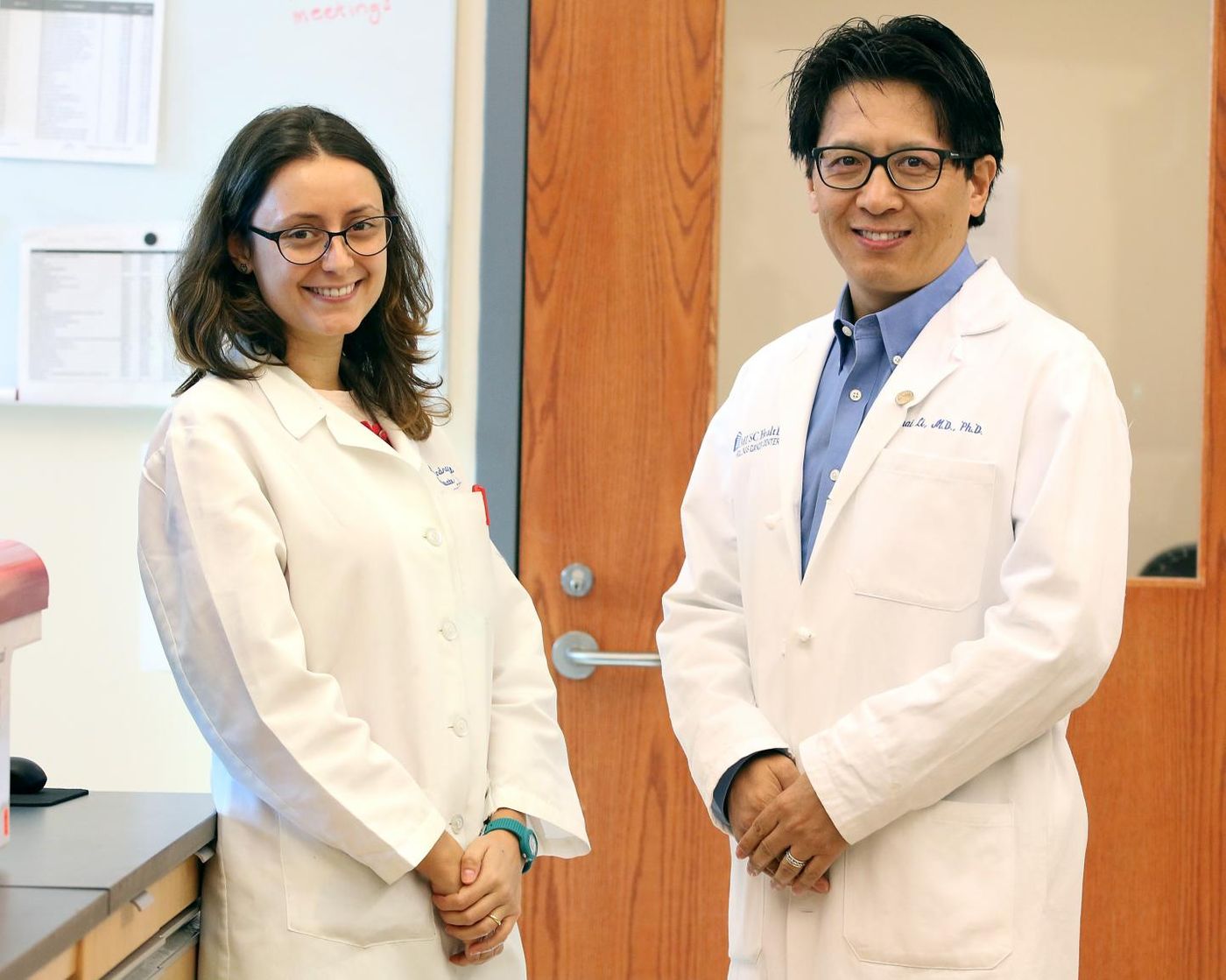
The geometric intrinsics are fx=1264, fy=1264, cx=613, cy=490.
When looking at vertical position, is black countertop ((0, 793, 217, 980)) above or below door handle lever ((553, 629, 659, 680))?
below

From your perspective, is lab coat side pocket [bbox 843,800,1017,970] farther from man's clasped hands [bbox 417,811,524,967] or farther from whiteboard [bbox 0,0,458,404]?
whiteboard [bbox 0,0,458,404]

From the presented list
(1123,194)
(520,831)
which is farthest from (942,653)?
(1123,194)

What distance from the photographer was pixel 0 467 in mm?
2061

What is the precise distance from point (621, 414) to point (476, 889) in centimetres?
94

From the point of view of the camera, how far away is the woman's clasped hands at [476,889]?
1.22m

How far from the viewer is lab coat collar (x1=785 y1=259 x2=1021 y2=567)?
4.55ft

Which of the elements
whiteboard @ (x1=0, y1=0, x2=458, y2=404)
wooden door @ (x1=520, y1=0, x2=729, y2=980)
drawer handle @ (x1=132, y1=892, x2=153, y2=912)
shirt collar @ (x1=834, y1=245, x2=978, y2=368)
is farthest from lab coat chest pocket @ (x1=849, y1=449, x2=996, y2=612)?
whiteboard @ (x1=0, y1=0, x2=458, y2=404)

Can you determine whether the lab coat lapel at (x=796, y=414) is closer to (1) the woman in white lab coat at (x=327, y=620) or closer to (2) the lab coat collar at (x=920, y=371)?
(2) the lab coat collar at (x=920, y=371)

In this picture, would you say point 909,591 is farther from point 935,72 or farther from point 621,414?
Answer: point 621,414

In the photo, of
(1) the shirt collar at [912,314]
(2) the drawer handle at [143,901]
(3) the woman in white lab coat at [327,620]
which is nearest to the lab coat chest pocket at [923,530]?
(1) the shirt collar at [912,314]

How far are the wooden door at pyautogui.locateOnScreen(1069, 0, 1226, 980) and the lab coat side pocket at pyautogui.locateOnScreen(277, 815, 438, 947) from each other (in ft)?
3.86

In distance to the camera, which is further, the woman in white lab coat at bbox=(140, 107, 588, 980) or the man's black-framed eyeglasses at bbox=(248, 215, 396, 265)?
the man's black-framed eyeglasses at bbox=(248, 215, 396, 265)

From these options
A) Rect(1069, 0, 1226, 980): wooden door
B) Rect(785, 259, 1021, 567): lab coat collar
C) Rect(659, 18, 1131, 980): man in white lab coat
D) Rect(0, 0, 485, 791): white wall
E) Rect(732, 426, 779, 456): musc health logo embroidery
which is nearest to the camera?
Rect(659, 18, 1131, 980): man in white lab coat

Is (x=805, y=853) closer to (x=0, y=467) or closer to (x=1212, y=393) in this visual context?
(x=1212, y=393)
